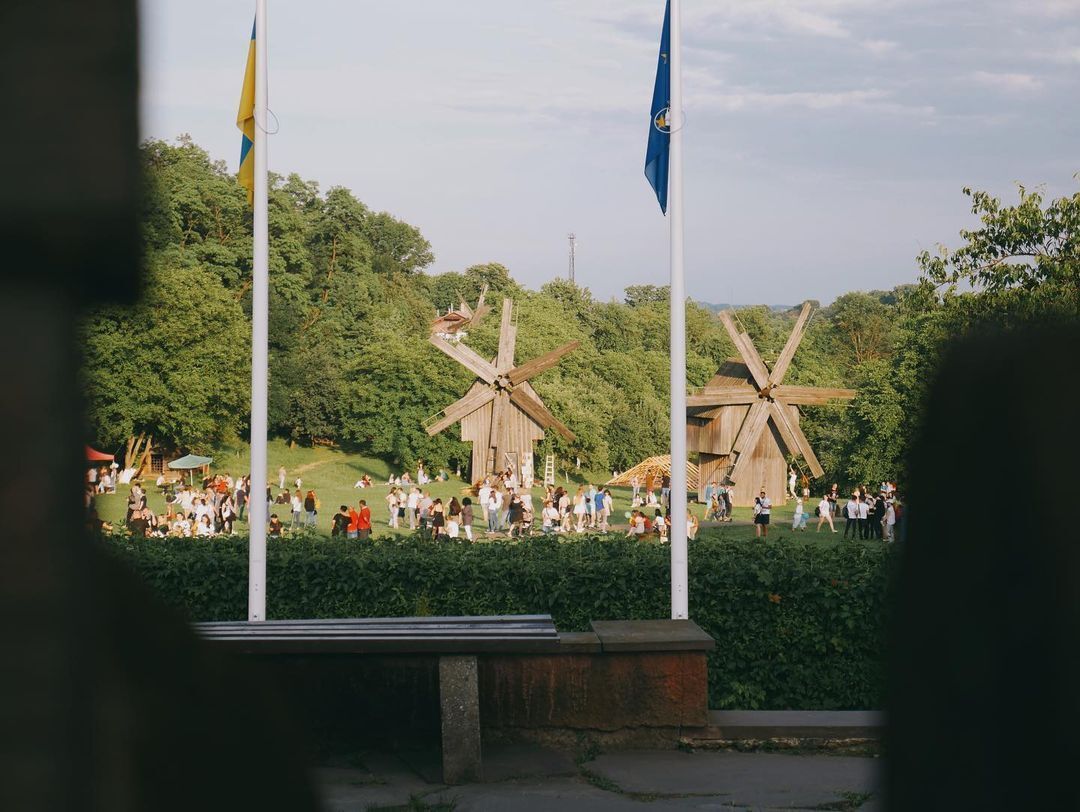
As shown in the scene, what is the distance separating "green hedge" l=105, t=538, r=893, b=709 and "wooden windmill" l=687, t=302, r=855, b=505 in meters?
39.2

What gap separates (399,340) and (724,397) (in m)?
20.8

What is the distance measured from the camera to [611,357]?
7088 cm

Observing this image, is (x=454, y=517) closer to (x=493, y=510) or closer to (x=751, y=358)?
(x=493, y=510)

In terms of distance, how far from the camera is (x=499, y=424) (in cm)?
5153

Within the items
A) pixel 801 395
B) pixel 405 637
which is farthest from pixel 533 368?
pixel 405 637

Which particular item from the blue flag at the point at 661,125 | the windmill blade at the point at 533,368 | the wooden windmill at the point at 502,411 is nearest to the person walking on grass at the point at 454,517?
the wooden windmill at the point at 502,411

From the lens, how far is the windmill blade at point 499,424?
5072cm

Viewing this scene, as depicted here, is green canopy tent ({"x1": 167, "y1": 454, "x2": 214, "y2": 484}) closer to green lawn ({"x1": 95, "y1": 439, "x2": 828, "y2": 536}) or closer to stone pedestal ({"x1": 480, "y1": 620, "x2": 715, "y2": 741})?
green lawn ({"x1": 95, "y1": 439, "x2": 828, "y2": 536})

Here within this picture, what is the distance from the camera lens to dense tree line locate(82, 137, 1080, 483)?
4172 centimetres

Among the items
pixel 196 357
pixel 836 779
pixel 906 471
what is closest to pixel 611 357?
pixel 196 357

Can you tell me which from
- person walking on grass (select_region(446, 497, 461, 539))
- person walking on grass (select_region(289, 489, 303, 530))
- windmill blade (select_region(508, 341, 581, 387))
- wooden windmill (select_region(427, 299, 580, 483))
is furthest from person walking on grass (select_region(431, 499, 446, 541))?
windmill blade (select_region(508, 341, 581, 387))

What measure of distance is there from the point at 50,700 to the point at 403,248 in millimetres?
93721

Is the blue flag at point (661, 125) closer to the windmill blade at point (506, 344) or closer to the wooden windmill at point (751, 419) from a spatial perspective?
the windmill blade at point (506, 344)

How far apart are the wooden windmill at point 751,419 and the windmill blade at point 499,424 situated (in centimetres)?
888
